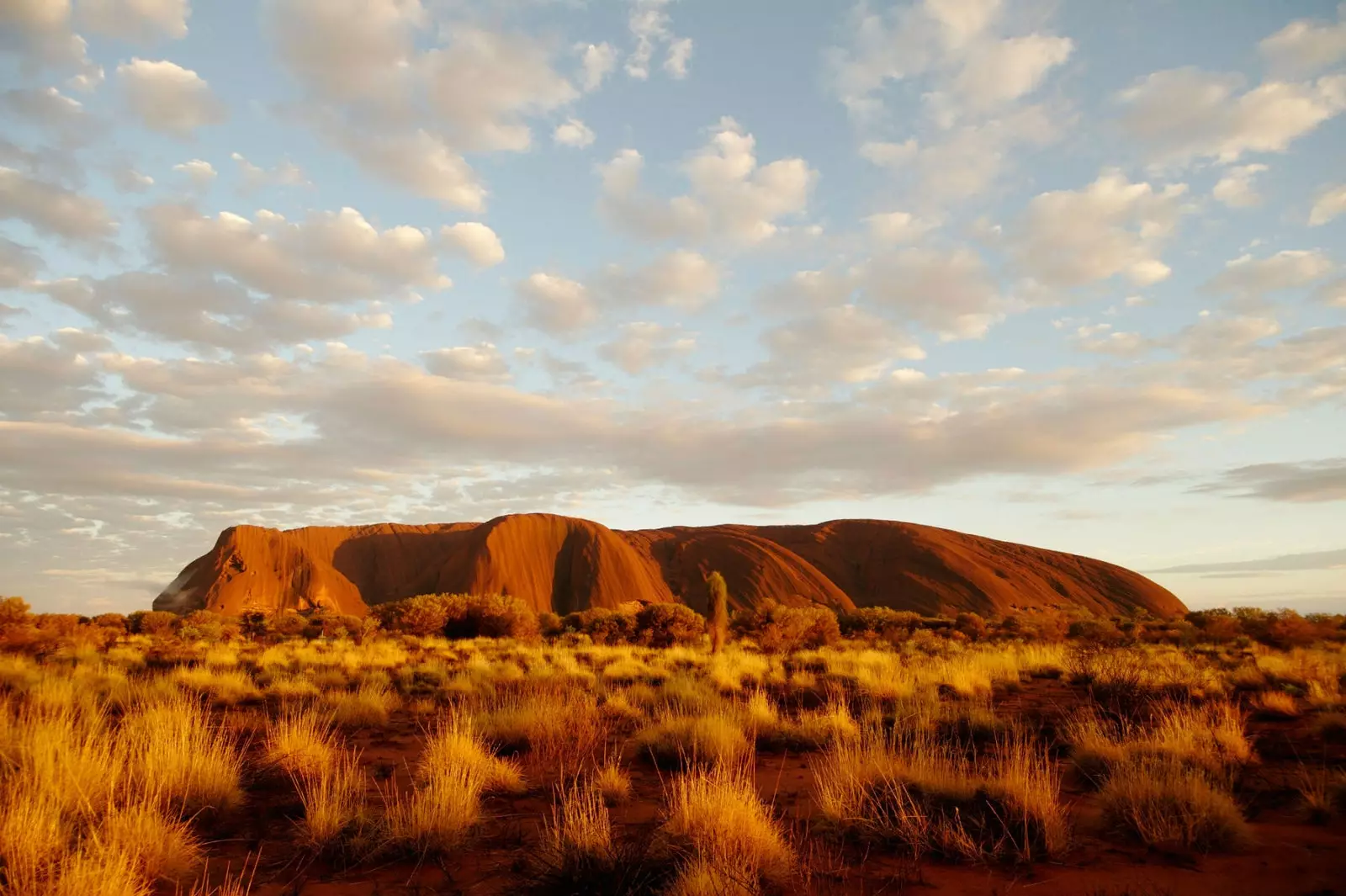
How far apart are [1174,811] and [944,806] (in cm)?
159

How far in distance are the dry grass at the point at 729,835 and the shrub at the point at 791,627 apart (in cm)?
2295

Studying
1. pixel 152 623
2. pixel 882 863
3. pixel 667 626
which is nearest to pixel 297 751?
pixel 882 863

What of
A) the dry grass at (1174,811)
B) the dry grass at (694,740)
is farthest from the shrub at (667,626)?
the dry grass at (1174,811)

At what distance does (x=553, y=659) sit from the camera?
58.1ft

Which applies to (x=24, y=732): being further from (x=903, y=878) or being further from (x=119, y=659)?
(x=119, y=659)

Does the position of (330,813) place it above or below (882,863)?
above

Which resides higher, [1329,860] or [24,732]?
[24,732]

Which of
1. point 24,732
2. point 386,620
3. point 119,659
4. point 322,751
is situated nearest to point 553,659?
point 119,659

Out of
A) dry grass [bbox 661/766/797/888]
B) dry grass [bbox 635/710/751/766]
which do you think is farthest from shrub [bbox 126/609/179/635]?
dry grass [bbox 661/766/797/888]

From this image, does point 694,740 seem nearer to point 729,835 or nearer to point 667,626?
point 729,835

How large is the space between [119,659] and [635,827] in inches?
640

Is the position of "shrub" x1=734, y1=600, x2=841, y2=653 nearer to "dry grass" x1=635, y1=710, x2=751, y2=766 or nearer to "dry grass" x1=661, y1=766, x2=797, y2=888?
"dry grass" x1=635, y1=710, x2=751, y2=766

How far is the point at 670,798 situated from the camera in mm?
4906

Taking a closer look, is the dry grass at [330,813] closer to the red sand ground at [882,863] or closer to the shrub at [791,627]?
the red sand ground at [882,863]
